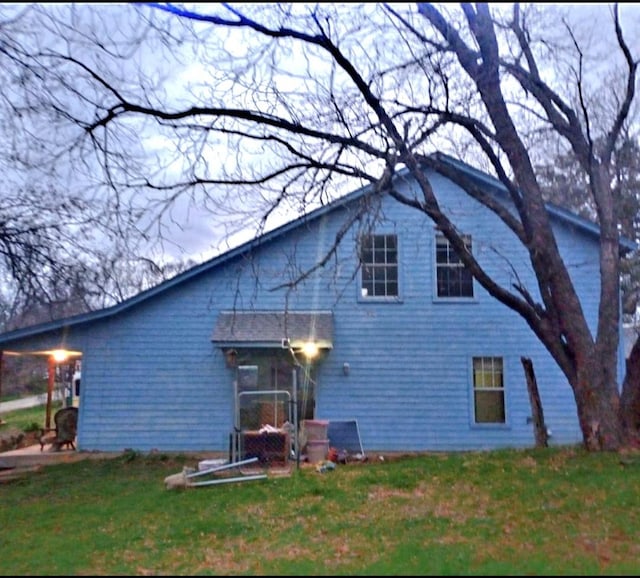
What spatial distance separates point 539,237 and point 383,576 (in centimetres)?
626

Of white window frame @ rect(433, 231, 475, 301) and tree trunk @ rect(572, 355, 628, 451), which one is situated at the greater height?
white window frame @ rect(433, 231, 475, 301)

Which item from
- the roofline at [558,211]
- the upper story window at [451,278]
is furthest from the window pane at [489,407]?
the roofline at [558,211]

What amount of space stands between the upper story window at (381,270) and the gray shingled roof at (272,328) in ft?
3.73

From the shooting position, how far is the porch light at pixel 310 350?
45.5ft

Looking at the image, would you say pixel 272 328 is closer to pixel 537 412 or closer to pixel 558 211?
pixel 537 412

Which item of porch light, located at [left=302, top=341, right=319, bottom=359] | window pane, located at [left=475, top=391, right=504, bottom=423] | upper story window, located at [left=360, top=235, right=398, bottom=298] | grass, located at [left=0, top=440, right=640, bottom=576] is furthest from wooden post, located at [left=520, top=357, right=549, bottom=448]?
porch light, located at [left=302, top=341, right=319, bottom=359]

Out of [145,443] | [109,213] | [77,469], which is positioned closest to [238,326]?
[145,443]

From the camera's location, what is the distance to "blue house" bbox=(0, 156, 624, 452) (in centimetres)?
1454

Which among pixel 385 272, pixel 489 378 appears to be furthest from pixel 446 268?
pixel 489 378

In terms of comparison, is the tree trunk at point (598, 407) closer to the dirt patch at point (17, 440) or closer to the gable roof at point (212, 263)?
the gable roof at point (212, 263)

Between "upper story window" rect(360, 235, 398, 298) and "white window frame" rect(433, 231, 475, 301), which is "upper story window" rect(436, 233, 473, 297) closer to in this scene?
"white window frame" rect(433, 231, 475, 301)

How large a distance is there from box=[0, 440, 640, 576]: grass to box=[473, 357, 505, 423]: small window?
165 inches

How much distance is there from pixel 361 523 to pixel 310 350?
7.24m

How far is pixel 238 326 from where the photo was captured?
1436cm
